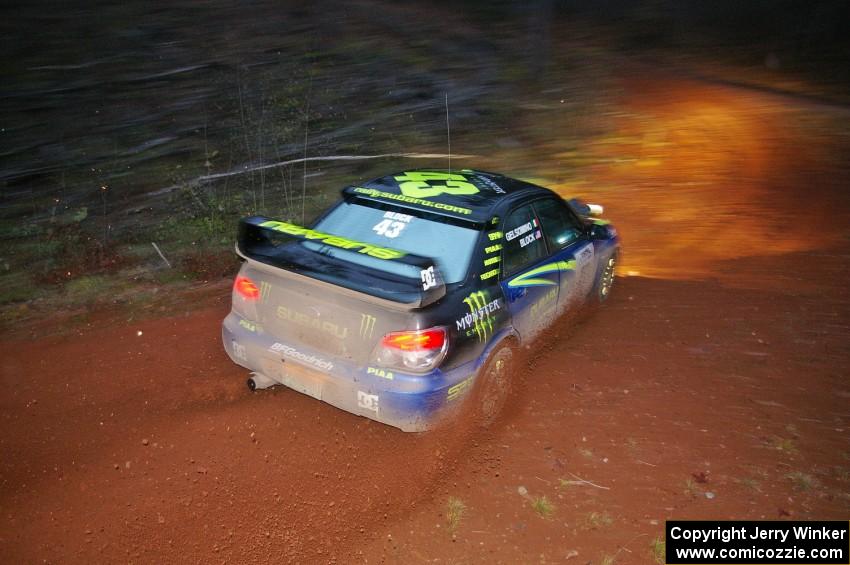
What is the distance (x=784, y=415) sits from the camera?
4.85 m

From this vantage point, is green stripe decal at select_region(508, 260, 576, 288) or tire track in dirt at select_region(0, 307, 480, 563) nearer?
tire track in dirt at select_region(0, 307, 480, 563)

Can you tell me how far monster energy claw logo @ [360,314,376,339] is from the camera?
3779mm

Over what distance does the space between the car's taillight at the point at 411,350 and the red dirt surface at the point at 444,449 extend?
2.46 feet

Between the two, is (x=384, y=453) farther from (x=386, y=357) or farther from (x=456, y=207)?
(x=456, y=207)

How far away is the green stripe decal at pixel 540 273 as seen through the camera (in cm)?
466

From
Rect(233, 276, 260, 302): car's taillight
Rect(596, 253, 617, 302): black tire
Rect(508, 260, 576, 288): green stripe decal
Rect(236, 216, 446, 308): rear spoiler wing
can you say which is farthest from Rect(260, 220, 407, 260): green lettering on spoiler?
Rect(596, 253, 617, 302): black tire

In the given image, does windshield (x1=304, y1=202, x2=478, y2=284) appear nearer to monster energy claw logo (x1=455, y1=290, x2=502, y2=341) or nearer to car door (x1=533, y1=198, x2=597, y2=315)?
monster energy claw logo (x1=455, y1=290, x2=502, y2=341)

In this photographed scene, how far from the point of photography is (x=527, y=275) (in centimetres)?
477

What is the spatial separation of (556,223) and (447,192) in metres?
1.11

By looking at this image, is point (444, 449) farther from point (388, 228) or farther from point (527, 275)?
point (388, 228)

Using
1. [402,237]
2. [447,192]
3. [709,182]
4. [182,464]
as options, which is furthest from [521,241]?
[709,182]

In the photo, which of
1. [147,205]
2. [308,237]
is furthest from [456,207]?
[147,205]

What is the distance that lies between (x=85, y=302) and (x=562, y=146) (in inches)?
398

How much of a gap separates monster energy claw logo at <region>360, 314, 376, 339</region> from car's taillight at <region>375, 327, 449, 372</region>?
93 mm
